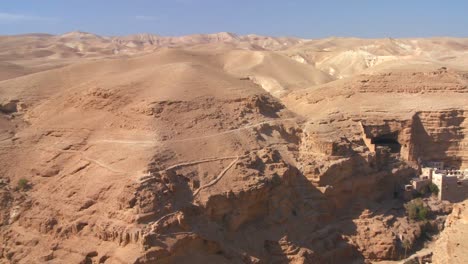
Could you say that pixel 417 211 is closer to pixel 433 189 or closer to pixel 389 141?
pixel 433 189

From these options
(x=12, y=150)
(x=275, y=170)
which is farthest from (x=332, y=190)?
(x=12, y=150)

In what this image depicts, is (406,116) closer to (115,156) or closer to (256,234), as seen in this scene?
(256,234)

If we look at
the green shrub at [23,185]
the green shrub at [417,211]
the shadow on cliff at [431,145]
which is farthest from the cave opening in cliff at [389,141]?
the green shrub at [23,185]

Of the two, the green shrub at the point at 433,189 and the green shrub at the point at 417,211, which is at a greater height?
Answer: the green shrub at the point at 433,189

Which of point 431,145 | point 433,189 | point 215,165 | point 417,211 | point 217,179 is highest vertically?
point 215,165

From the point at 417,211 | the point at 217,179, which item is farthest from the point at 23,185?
the point at 417,211

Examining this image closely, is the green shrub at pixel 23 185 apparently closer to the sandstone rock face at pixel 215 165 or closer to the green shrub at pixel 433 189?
the sandstone rock face at pixel 215 165

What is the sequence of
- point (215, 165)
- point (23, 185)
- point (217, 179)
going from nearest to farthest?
point (217, 179) → point (215, 165) → point (23, 185)
